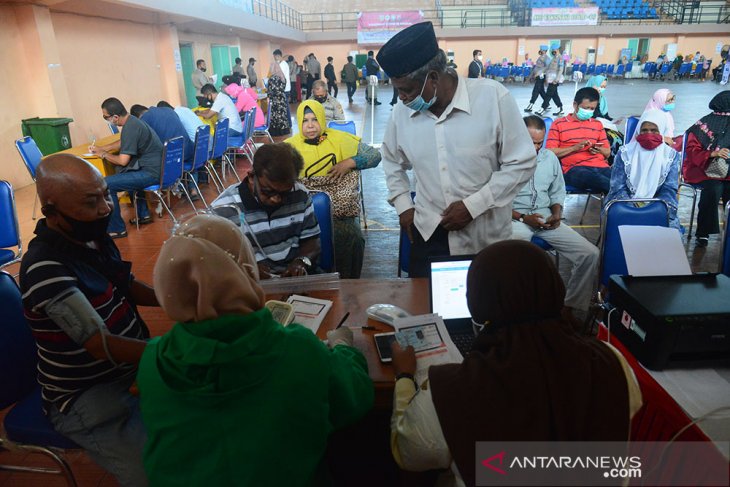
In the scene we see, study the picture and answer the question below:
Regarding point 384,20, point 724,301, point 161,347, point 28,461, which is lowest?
point 28,461

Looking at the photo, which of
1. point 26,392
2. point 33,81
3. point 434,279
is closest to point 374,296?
point 434,279

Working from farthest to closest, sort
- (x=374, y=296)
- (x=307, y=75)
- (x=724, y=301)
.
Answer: (x=307, y=75) < (x=374, y=296) < (x=724, y=301)

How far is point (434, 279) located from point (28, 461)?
6.43ft

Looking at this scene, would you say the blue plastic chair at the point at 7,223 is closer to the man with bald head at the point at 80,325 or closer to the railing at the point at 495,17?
the man with bald head at the point at 80,325

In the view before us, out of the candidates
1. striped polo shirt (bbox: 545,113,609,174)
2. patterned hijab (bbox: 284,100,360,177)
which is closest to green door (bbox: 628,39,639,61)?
striped polo shirt (bbox: 545,113,609,174)

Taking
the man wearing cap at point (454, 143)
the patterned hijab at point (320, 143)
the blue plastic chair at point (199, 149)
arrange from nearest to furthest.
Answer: the man wearing cap at point (454, 143)
the patterned hijab at point (320, 143)
the blue plastic chair at point (199, 149)

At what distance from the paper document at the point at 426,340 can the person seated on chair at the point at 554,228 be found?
1.72m

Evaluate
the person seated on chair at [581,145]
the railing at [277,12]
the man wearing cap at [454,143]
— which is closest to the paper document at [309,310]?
the man wearing cap at [454,143]

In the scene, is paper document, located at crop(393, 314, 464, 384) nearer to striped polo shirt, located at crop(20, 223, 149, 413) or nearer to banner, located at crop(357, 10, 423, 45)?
striped polo shirt, located at crop(20, 223, 149, 413)

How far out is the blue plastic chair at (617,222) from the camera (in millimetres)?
2709

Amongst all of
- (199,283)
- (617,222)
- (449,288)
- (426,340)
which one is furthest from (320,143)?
(199,283)

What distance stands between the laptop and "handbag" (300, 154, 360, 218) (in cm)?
139

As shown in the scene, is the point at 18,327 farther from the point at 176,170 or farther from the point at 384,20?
the point at 384,20

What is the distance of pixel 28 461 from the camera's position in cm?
211
